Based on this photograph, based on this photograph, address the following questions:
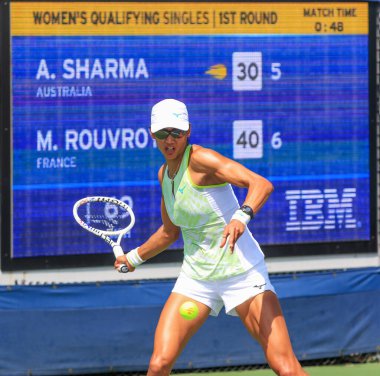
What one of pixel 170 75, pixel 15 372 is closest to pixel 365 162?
pixel 170 75

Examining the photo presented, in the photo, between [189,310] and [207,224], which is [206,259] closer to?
[207,224]

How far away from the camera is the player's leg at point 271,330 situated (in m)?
6.95

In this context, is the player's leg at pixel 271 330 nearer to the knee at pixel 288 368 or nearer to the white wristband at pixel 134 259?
the knee at pixel 288 368

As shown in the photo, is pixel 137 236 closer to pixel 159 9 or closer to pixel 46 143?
pixel 46 143

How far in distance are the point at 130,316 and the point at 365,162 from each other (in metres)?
2.64

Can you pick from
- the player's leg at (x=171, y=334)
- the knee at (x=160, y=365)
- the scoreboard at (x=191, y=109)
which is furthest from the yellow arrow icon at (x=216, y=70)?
the knee at (x=160, y=365)

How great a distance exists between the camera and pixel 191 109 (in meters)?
10.6

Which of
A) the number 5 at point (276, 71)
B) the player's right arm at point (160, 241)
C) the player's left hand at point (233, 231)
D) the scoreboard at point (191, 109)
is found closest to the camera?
the player's left hand at point (233, 231)

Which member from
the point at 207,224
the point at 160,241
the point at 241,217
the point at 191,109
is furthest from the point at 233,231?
the point at 191,109

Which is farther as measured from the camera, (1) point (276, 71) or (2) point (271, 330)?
(1) point (276, 71)

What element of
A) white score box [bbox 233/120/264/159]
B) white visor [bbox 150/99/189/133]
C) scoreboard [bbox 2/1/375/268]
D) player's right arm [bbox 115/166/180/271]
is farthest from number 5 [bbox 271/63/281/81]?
white visor [bbox 150/99/189/133]

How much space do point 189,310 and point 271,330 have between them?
539mm

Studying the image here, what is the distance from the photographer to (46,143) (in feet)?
33.3

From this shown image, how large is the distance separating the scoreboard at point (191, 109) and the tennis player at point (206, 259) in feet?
9.88
